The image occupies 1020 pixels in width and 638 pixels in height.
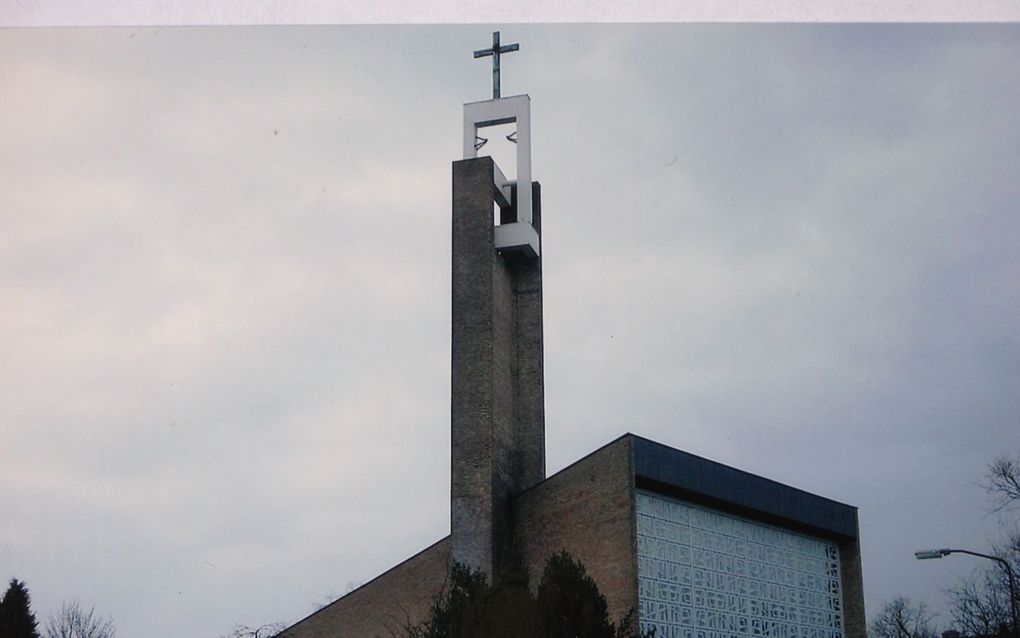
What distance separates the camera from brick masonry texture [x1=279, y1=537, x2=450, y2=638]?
121ft

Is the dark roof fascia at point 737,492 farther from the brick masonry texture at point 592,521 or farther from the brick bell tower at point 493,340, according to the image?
the brick bell tower at point 493,340

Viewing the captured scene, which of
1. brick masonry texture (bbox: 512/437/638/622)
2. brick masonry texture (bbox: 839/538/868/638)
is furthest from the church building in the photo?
brick masonry texture (bbox: 839/538/868/638)

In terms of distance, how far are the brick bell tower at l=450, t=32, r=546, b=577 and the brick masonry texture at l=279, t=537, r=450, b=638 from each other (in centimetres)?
148

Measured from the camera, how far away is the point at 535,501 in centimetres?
3659

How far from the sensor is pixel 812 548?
146ft

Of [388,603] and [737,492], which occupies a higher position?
[737,492]

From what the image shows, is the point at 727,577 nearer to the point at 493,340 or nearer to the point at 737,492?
the point at 737,492

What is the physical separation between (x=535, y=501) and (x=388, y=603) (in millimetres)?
5467

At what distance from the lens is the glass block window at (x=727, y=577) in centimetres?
3566

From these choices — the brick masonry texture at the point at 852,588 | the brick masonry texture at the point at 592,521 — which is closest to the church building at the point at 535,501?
the brick masonry texture at the point at 592,521

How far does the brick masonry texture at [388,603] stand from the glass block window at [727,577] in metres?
5.93

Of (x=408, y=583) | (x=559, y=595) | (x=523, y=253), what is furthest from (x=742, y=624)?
(x=559, y=595)

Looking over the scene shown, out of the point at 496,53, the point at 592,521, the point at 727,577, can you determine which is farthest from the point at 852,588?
the point at 496,53

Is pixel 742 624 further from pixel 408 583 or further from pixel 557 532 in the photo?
pixel 408 583
